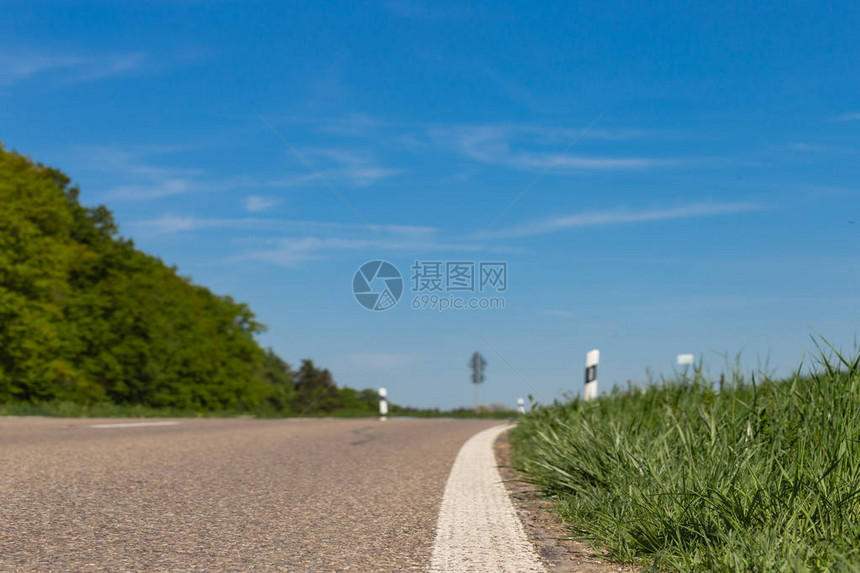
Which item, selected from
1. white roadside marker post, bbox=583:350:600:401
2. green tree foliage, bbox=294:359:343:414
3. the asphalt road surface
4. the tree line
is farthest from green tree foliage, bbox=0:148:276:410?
green tree foliage, bbox=294:359:343:414

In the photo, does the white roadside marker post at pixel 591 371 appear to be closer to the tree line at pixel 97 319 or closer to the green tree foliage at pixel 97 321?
the green tree foliage at pixel 97 321

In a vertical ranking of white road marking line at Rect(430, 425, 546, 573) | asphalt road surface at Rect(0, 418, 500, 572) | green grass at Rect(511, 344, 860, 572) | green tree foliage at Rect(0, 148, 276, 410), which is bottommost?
white road marking line at Rect(430, 425, 546, 573)

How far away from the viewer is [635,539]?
298 centimetres

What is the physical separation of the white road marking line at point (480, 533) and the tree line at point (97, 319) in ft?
98.1

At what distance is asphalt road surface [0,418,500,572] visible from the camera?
2.94 meters

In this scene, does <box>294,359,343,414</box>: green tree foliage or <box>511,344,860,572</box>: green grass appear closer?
<box>511,344,860,572</box>: green grass

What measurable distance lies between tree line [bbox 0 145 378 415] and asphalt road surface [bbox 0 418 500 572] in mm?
25929

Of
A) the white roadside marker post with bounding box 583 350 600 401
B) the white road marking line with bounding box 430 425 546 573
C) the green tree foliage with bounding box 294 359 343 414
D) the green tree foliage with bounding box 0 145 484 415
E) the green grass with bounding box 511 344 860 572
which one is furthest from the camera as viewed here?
the green tree foliage with bounding box 294 359 343 414

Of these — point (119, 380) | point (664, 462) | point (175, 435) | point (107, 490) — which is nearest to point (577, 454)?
point (664, 462)

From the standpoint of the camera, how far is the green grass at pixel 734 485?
8.38 ft

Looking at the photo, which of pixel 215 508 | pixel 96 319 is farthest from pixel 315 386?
pixel 215 508

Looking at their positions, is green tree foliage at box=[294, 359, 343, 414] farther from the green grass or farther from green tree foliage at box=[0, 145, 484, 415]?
the green grass

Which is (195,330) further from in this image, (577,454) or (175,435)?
(577,454)

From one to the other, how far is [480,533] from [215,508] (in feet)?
5.19
